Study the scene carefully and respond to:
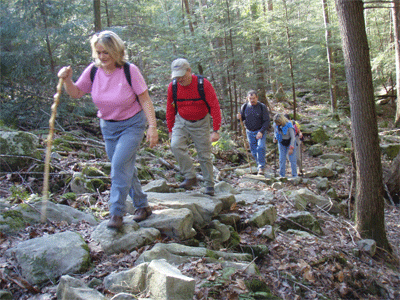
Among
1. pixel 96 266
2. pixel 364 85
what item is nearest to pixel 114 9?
pixel 364 85

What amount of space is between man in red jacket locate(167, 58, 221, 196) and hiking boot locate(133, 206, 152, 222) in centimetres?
152

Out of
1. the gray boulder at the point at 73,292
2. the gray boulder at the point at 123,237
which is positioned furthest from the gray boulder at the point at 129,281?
the gray boulder at the point at 123,237

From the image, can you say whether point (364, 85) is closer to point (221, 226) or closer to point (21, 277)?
point (221, 226)

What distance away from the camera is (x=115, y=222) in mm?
3600

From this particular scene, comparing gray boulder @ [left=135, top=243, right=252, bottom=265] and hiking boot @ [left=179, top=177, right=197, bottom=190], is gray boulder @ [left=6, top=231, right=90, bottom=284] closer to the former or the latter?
gray boulder @ [left=135, top=243, right=252, bottom=265]

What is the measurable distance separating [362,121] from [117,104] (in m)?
4.63

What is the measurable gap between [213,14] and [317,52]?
11.7 m

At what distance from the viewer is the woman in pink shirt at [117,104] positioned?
3338 millimetres

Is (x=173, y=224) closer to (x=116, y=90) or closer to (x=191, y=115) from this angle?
(x=116, y=90)

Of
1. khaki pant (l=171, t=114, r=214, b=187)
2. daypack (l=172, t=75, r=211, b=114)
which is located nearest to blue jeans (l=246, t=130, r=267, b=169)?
khaki pant (l=171, t=114, r=214, b=187)

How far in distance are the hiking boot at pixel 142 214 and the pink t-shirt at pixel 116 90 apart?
1261 mm

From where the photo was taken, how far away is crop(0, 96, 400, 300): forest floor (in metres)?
2.89

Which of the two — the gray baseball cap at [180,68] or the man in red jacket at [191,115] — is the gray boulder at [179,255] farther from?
the gray baseball cap at [180,68]

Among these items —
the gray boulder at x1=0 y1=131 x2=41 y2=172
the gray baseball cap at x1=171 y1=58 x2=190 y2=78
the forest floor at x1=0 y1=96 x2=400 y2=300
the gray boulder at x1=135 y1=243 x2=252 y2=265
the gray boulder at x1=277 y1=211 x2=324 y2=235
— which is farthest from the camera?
the gray boulder at x1=0 y1=131 x2=41 y2=172
